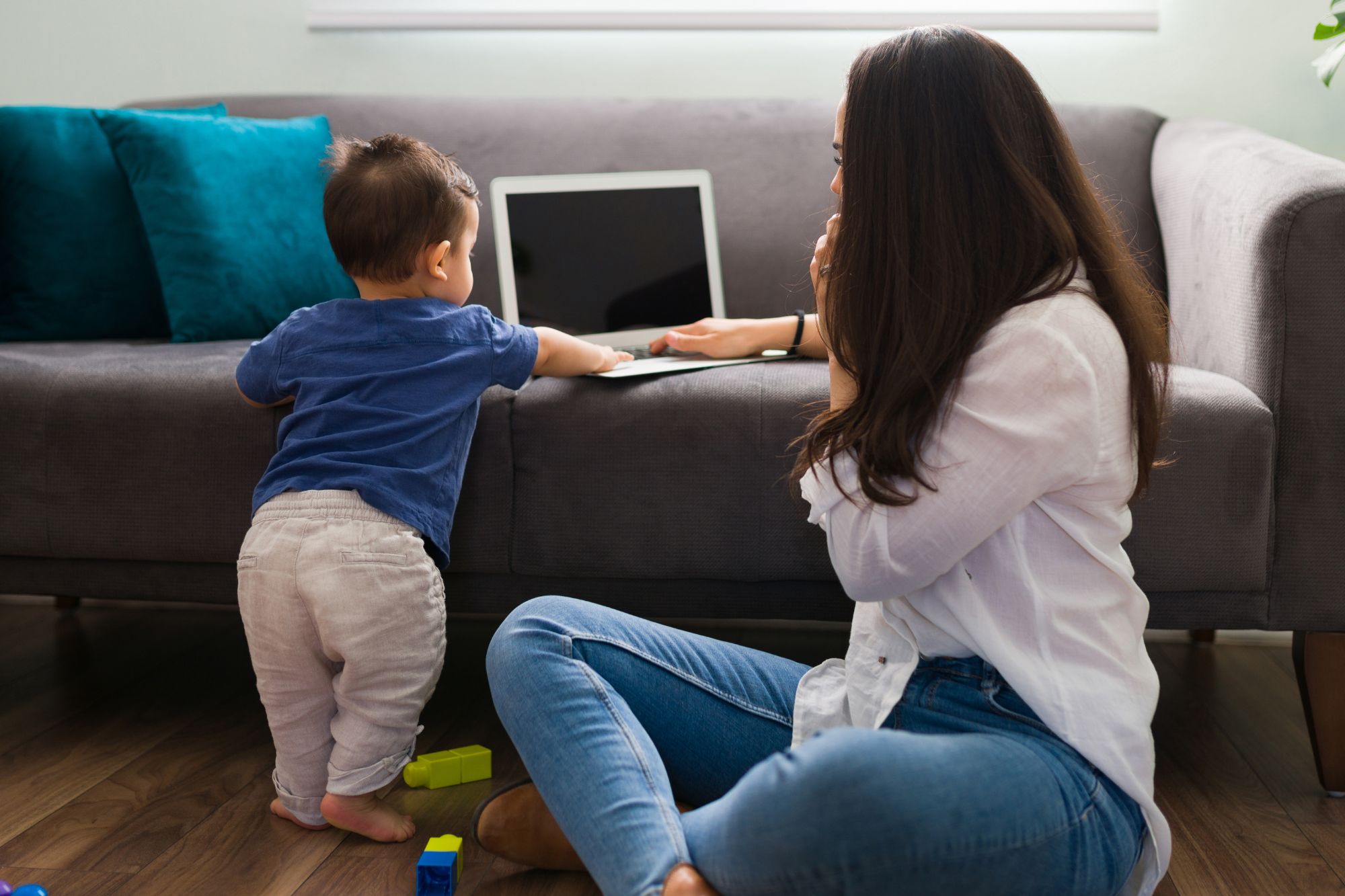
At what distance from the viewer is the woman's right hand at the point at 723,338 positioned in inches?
58.9

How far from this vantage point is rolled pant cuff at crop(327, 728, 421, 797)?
1152 millimetres

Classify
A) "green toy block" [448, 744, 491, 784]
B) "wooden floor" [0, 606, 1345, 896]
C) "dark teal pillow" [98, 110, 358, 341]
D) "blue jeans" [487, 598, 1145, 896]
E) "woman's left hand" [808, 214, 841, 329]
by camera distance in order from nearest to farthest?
"blue jeans" [487, 598, 1145, 896] < "woman's left hand" [808, 214, 841, 329] < "wooden floor" [0, 606, 1345, 896] < "green toy block" [448, 744, 491, 784] < "dark teal pillow" [98, 110, 358, 341]

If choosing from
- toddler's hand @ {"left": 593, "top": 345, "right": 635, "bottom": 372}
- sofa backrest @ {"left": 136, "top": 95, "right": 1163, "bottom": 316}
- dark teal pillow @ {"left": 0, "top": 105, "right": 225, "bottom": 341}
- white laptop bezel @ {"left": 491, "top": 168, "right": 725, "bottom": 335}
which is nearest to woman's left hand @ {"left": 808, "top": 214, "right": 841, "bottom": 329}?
toddler's hand @ {"left": 593, "top": 345, "right": 635, "bottom": 372}

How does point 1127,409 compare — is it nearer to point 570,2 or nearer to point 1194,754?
point 1194,754

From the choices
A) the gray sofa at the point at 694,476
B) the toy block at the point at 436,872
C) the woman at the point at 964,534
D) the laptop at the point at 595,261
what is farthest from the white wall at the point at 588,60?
the toy block at the point at 436,872

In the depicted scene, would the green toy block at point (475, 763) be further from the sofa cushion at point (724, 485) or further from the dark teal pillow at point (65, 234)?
the dark teal pillow at point (65, 234)

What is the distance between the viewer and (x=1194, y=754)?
55.5 inches

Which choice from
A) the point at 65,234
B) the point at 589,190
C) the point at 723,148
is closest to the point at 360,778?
the point at 589,190

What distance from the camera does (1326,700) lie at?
1.27 m

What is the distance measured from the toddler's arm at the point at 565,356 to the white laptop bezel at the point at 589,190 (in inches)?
12.6

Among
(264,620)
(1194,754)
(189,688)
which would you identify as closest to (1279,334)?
(1194,754)

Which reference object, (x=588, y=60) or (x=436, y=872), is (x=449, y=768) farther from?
(x=588, y=60)

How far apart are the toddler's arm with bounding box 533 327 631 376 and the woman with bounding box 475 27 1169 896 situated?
0.45 meters

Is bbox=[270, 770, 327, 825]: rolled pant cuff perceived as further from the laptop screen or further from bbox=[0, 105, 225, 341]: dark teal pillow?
bbox=[0, 105, 225, 341]: dark teal pillow
